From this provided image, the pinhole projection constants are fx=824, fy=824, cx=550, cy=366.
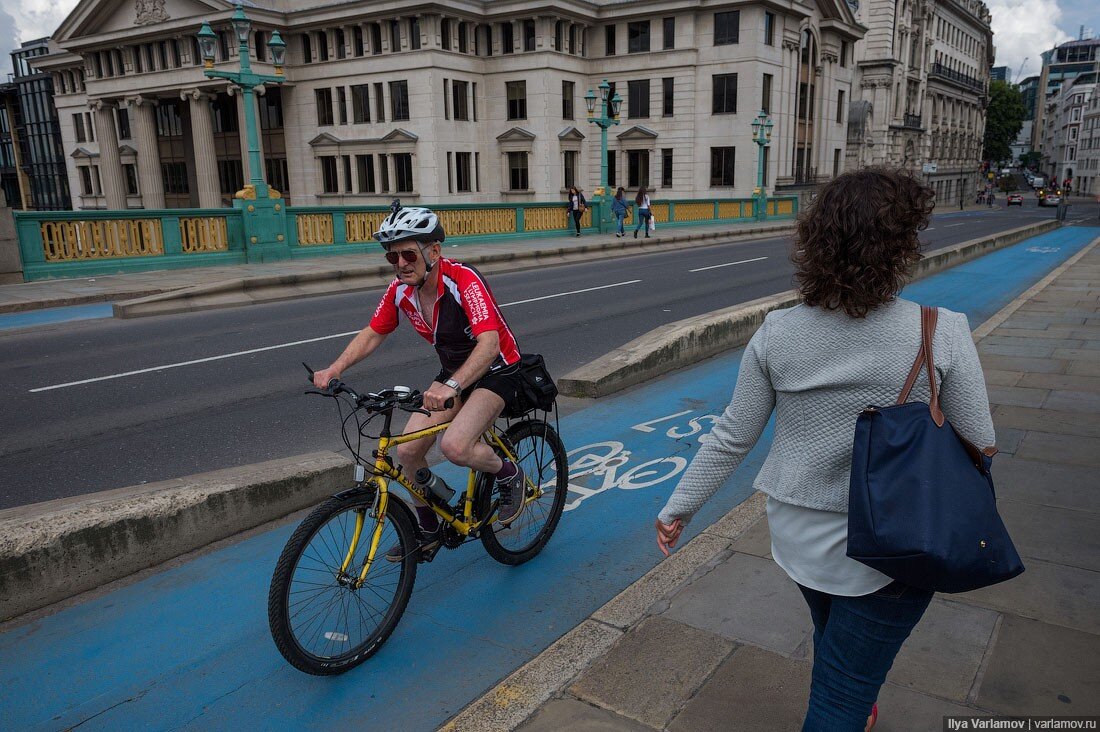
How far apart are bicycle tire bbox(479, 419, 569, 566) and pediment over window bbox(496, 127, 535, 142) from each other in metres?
46.2

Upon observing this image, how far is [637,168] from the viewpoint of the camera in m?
52.9

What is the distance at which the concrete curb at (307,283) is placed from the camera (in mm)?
Result: 14564

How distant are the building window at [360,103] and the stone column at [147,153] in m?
16.7

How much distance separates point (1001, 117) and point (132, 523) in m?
133

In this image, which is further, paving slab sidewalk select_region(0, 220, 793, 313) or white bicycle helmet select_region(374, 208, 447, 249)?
paving slab sidewalk select_region(0, 220, 793, 313)

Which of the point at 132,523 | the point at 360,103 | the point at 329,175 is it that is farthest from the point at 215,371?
the point at 329,175

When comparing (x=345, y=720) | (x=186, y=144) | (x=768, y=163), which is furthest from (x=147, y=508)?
(x=186, y=144)

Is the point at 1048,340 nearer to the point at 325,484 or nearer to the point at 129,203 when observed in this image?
the point at 325,484

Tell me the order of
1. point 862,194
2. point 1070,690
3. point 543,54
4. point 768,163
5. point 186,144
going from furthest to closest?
point 186,144, point 768,163, point 543,54, point 1070,690, point 862,194

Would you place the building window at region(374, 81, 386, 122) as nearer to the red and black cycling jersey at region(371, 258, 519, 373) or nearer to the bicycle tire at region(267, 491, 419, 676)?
the red and black cycling jersey at region(371, 258, 519, 373)

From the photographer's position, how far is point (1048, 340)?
10562mm

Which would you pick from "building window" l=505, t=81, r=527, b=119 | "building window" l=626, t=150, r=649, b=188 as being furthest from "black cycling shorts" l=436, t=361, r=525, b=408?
"building window" l=626, t=150, r=649, b=188

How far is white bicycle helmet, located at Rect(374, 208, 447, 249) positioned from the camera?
12.3 feet

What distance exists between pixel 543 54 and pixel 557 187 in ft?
25.1
